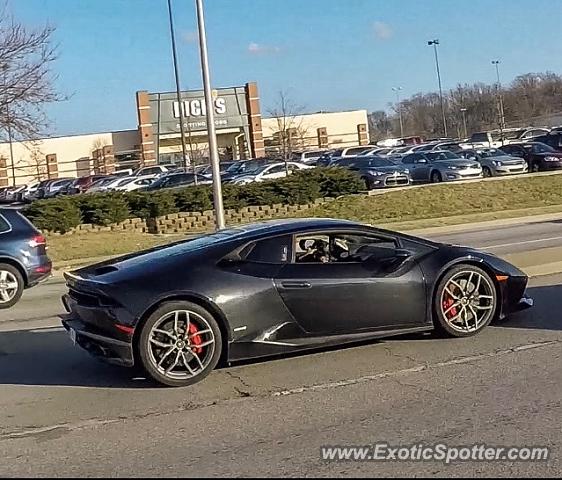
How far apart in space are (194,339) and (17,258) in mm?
6849

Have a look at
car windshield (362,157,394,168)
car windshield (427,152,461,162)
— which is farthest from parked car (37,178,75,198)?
car windshield (427,152,461,162)

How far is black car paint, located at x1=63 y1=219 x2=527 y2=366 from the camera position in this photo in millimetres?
7055

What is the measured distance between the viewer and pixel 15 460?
5.41 m

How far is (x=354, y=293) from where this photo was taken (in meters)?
7.59

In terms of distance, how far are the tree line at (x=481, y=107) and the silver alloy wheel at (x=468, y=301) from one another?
115454mm

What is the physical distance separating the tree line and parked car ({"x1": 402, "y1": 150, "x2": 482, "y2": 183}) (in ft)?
279

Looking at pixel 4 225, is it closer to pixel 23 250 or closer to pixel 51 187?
pixel 23 250

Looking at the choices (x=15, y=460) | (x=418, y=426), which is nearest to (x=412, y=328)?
(x=418, y=426)

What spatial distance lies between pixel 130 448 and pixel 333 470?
140 cm

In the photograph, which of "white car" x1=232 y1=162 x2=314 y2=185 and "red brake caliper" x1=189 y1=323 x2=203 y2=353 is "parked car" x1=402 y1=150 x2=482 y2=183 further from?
"red brake caliper" x1=189 y1=323 x2=203 y2=353

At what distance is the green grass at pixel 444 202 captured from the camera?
27.9 meters

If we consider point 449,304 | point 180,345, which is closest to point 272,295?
point 180,345

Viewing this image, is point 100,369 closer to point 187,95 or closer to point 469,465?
point 469,465

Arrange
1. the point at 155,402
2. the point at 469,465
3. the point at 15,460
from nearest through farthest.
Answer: the point at 469,465, the point at 15,460, the point at 155,402
